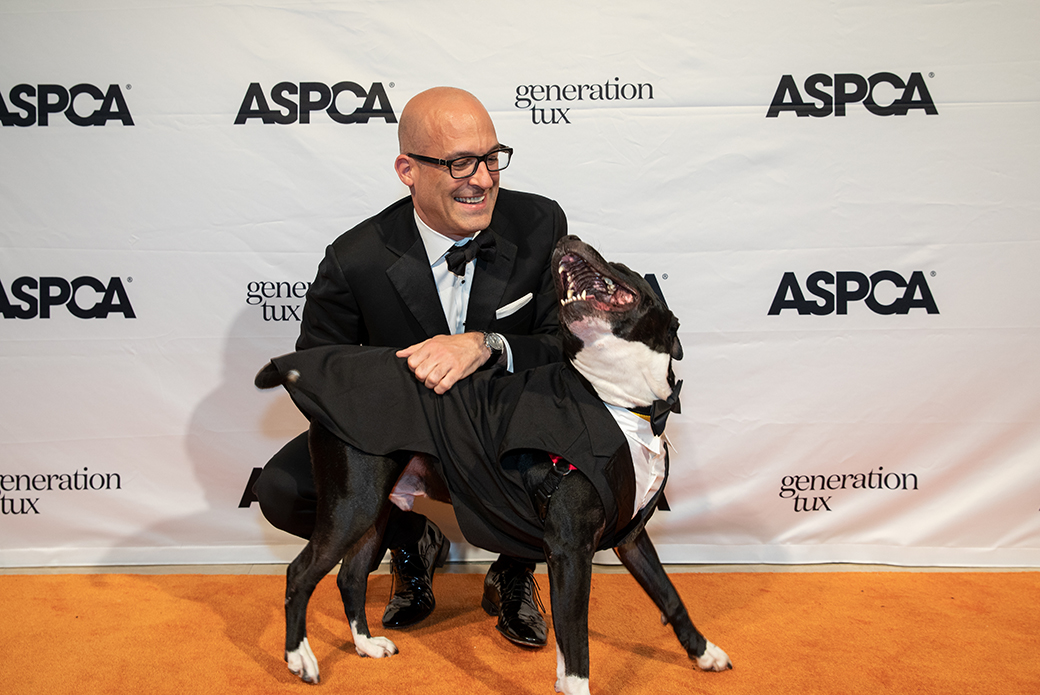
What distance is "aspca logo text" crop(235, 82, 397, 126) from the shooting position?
339 cm

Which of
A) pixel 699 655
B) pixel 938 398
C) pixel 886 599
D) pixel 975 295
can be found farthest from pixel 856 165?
pixel 699 655

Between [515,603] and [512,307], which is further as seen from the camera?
[515,603]

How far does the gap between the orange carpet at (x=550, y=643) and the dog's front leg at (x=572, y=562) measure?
1.08 feet

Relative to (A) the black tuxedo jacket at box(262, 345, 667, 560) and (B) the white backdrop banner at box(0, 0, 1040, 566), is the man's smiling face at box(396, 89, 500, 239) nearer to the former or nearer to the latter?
(A) the black tuxedo jacket at box(262, 345, 667, 560)

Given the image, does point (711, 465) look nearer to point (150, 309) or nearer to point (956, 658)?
point (956, 658)

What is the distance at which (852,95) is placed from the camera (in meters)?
3.39

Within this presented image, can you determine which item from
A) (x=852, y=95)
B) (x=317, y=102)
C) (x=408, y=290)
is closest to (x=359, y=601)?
(x=408, y=290)

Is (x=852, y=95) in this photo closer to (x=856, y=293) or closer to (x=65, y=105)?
(x=856, y=293)

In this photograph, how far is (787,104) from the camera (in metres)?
3.39

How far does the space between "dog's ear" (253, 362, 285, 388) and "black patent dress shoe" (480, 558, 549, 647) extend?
1151 mm

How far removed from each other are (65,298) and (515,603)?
2.32 meters

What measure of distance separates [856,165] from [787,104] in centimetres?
39

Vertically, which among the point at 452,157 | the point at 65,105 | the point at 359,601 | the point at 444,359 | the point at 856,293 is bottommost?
the point at 359,601

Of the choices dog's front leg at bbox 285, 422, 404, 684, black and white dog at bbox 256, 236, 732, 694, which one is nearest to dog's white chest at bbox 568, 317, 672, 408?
black and white dog at bbox 256, 236, 732, 694
